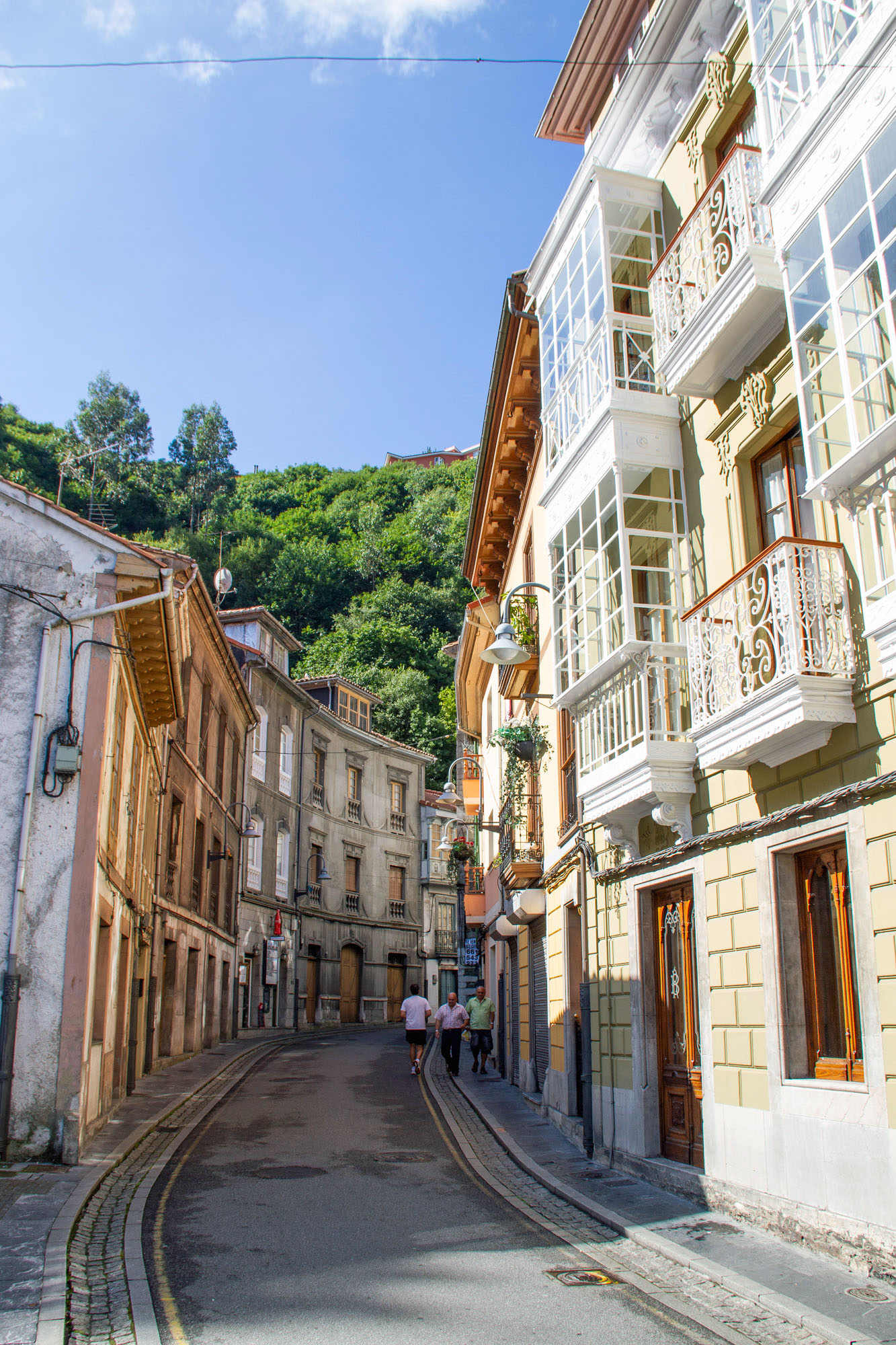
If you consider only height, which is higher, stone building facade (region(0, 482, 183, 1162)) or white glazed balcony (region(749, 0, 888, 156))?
white glazed balcony (region(749, 0, 888, 156))

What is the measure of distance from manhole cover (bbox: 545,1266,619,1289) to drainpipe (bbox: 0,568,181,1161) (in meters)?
5.87

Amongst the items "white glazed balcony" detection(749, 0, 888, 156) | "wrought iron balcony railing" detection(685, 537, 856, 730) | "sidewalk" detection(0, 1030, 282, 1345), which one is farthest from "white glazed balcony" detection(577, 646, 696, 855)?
"sidewalk" detection(0, 1030, 282, 1345)

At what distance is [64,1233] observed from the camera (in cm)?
713

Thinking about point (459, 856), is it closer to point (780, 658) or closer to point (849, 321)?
point (780, 658)

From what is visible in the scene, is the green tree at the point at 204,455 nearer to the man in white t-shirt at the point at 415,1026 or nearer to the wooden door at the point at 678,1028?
the man in white t-shirt at the point at 415,1026

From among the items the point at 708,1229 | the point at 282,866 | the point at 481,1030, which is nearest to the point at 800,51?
the point at 708,1229

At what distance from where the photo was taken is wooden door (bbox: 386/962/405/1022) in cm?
4034

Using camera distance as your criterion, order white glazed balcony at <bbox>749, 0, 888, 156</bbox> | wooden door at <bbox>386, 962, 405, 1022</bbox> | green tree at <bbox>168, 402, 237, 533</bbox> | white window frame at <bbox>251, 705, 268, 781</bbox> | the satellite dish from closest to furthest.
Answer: white glazed balcony at <bbox>749, 0, 888, 156</bbox>, the satellite dish, white window frame at <bbox>251, 705, 268, 781</bbox>, wooden door at <bbox>386, 962, 405, 1022</bbox>, green tree at <bbox>168, 402, 237, 533</bbox>

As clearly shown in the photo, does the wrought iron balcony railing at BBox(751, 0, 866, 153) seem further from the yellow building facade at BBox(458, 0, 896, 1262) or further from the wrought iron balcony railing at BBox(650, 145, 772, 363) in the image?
the wrought iron balcony railing at BBox(650, 145, 772, 363)

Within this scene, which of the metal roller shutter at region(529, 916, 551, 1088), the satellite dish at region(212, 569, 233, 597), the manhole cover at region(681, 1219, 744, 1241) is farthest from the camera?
the satellite dish at region(212, 569, 233, 597)

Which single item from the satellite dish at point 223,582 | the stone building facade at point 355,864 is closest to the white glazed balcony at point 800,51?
the satellite dish at point 223,582

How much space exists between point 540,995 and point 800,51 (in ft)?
42.0

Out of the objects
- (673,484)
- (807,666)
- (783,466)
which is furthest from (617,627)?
(807,666)

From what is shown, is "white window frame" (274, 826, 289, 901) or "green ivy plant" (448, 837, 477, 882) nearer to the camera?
"green ivy plant" (448, 837, 477, 882)
